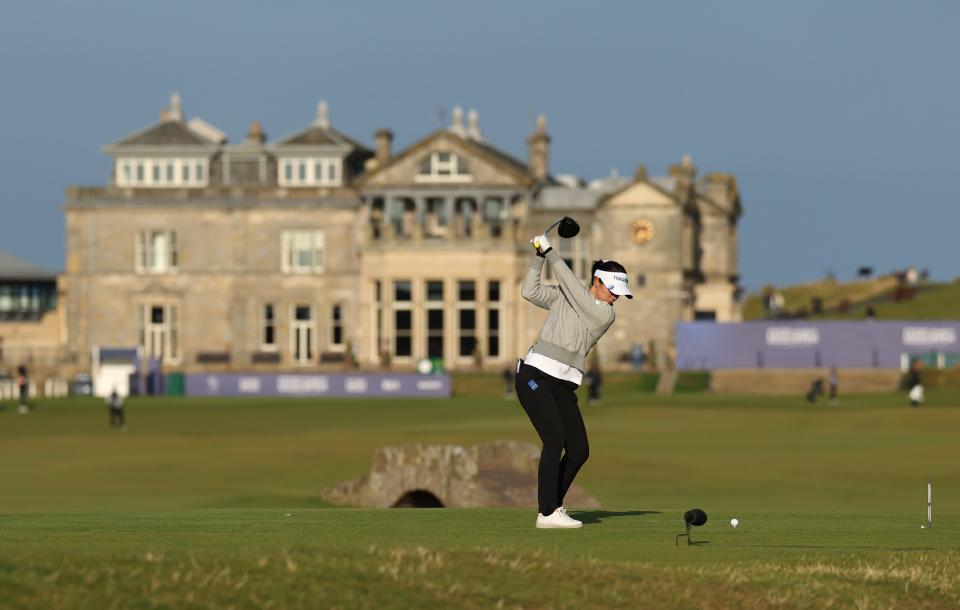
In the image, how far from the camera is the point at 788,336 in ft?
286

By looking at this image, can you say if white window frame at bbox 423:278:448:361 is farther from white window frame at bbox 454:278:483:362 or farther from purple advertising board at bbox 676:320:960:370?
purple advertising board at bbox 676:320:960:370

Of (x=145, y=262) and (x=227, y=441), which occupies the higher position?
(x=145, y=262)

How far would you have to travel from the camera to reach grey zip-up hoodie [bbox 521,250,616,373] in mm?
16875

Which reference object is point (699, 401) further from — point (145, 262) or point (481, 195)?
point (145, 262)

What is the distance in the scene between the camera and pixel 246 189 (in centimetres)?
9600

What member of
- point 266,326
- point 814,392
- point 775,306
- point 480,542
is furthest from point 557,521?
Result: point 775,306

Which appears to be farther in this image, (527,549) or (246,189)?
(246,189)

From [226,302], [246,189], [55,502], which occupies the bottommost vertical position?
[55,502]

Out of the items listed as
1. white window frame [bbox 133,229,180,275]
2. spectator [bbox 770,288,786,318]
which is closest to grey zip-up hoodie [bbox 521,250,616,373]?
white window frame [bbox 133,229,180,275]

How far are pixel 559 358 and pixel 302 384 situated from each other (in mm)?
66603

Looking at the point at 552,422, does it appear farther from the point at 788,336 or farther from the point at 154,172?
the point at 154,172

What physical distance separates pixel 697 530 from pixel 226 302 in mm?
80244

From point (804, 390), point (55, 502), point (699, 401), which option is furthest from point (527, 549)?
point (804, 390)

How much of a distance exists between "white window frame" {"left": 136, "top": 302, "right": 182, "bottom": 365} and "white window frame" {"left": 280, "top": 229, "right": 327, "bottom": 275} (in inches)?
251
